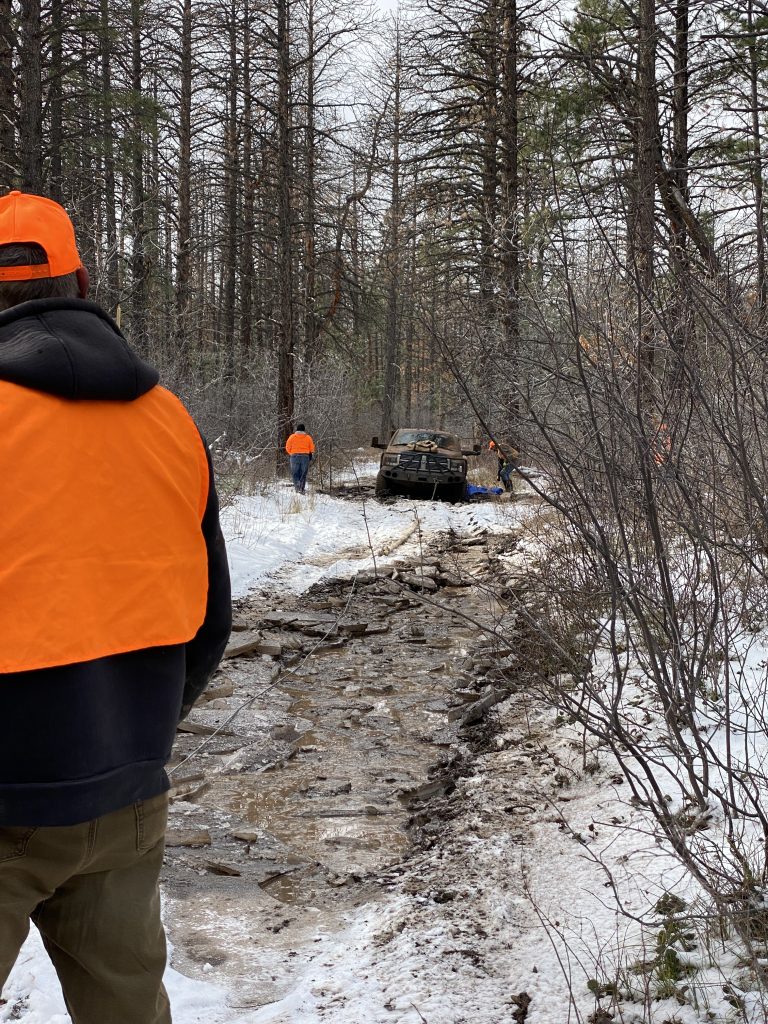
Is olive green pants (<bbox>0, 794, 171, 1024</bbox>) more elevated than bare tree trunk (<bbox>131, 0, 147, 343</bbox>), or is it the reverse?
bare tree trunk (<bbox>131, 0, 147, 343</bbox>)

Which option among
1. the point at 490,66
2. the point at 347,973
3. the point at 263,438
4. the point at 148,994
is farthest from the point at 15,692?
the point at 490,66

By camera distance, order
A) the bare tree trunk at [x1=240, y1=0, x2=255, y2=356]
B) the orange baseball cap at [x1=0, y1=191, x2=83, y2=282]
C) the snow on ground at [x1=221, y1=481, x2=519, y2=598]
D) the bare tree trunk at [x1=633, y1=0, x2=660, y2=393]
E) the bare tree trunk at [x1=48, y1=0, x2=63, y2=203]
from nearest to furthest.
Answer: the orange baseball cap at [x1=0, y1=191, x2=83, y2=282]
the bare tree trunk at [x1=633, y1=0, x2=660, y2=393]
the snow on ground at [x1=221, y1=481, x2=519, y2=598]
the bare tree trunk at [x1=48, y1=0, x2=63, y2=203]
the bare tree trunk at [x1=240, y1=0, x2=255, y2=356]

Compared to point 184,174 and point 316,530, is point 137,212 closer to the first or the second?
point 184,174

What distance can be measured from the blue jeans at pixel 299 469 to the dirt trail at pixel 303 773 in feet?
26.6

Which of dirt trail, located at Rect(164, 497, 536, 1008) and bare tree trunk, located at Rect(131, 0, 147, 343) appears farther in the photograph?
bare tree trunk, located at Rect(131, 0, 147, 343)

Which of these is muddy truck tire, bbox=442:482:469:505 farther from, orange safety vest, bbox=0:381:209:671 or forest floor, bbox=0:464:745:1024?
orange safety vest, bbox=0:381:209:671

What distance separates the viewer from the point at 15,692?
151 cm

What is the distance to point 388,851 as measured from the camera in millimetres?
4414

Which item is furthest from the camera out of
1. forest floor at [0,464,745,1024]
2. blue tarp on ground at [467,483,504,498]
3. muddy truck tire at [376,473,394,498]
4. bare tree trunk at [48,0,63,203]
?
blue tarp on ground at [467,483,504,498]

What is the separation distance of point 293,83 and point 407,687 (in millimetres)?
16837

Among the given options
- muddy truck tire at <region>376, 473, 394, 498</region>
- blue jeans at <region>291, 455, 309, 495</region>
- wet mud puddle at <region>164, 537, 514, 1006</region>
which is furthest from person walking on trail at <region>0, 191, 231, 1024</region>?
muddy truck tire at <region>376, 473, 394, 498</region>

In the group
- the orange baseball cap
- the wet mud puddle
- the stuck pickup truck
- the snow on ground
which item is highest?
the orange baseball cap

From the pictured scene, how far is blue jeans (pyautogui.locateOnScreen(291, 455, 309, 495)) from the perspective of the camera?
17578 mm

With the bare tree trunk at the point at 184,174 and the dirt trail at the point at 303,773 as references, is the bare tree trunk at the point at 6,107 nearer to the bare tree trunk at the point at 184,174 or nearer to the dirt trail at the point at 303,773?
the bare tree trunk at the point at 184,174
